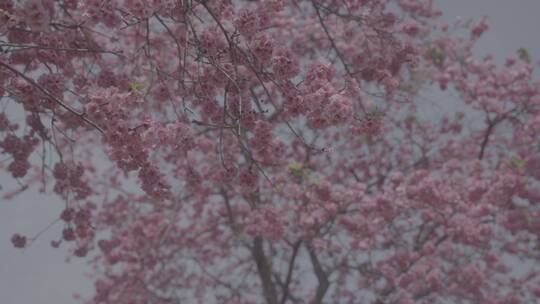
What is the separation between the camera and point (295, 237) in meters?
9.73

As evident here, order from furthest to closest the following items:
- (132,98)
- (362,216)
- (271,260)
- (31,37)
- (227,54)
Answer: (271,260) < (362,216) < (31,37) < (227,54) < (132,98)

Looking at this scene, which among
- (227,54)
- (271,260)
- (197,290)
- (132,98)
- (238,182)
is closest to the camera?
(132,98)

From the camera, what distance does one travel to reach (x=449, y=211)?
988 centimetres

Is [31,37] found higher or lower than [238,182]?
higher

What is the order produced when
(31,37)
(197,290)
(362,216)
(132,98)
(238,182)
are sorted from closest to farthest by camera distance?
(132,98)
(238,182)
(31,37)
(362,216)
(197,290)

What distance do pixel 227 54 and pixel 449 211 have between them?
22.2 feet

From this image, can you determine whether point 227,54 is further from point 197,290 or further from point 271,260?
point 197,290

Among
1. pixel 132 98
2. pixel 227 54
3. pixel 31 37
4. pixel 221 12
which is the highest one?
pixel 31 37

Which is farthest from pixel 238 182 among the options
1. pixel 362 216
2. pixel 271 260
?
pixel 271 260

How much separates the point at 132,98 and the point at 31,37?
1.84 meters

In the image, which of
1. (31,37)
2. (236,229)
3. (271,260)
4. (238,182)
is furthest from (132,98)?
(271,260)

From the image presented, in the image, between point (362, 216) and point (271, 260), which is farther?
point (271, 260)

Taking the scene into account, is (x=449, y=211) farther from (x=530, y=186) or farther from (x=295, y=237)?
(x=295, y=237)

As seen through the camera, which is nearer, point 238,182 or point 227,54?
point 227,54
